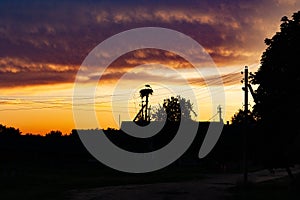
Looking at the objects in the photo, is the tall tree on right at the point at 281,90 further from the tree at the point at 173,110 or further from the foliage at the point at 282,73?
the tree at the point at 173,110

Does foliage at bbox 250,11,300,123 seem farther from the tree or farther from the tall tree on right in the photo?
the tree

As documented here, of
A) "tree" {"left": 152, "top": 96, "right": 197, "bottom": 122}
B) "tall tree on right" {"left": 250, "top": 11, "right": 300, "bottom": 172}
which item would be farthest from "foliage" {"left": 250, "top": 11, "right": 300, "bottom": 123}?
"tree" {"left": 152, "top": 96, "right": 197, "bottom": 122}

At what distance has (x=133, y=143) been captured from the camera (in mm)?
76500

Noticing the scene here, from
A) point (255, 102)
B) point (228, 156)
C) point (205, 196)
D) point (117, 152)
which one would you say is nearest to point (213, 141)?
point (228, 156)

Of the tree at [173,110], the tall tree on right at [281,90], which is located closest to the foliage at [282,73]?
the tall tree on right at [281,90]

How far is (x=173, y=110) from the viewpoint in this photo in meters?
136

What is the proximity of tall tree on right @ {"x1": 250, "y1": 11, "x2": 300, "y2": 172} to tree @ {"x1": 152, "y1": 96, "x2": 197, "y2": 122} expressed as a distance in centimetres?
9718

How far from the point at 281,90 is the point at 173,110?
10281 cm

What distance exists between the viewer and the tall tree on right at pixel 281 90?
108ft

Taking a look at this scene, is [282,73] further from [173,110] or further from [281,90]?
[173,110]

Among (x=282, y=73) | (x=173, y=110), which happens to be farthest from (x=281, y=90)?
(x=173, y=110)

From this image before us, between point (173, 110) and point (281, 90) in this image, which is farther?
point (173, 110)

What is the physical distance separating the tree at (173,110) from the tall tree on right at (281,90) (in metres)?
97.2

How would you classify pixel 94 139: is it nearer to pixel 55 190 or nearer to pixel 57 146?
pixel 57 146
